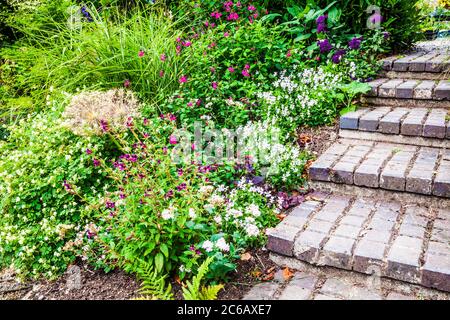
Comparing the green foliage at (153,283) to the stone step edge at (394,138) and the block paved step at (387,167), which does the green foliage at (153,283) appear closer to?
the block paved step at (387,167)

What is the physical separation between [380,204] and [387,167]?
332 mm

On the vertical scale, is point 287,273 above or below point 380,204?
below

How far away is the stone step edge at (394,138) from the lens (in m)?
3.30

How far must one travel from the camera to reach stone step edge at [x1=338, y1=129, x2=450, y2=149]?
10.8ft

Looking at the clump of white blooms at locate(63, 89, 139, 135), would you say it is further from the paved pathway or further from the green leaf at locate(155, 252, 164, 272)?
the paved pathway

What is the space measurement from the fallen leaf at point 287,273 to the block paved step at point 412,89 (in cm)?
249

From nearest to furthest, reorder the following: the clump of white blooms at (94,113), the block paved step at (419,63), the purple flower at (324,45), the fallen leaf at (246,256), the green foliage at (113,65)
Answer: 1. the fallen leaf at (246,256)
2. the clump of white blooms at (94,113)
3. the green foliage at (113,65)
4. the block paved step at (419,63)
5. the purple flower at (324,45)

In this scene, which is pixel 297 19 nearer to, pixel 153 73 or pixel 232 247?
pixel 153 73

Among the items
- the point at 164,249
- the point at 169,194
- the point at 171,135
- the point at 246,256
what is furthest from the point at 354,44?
the point at 164,249

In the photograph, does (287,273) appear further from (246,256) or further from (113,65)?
(113,65)

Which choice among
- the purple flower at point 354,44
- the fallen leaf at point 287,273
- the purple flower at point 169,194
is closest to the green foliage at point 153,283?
the purple flower at point 169,194

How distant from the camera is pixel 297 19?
4953mm

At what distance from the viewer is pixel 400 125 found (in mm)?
3391

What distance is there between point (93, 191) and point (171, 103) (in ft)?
4.23
